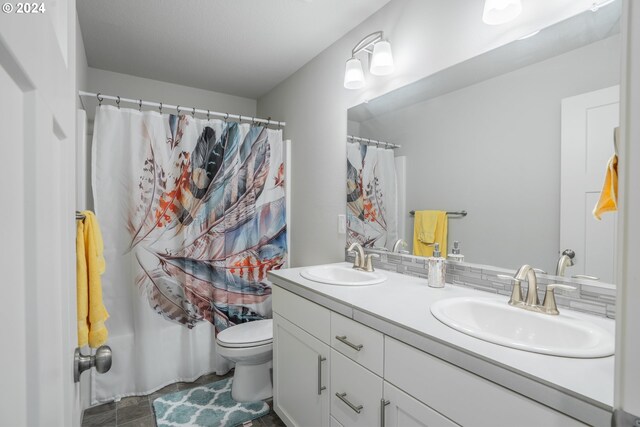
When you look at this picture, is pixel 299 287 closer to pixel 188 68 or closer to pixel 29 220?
pixel 29 220

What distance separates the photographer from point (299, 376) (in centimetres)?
161

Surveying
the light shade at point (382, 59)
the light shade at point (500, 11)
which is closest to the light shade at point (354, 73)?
the light shade at point (382, 59)

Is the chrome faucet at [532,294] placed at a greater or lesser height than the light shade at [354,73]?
lesser

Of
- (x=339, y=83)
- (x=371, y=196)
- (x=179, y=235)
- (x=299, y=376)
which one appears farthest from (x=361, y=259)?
(x=179, y=235)

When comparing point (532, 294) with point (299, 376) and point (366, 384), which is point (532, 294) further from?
point (299, 376)

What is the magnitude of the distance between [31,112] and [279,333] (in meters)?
1.66

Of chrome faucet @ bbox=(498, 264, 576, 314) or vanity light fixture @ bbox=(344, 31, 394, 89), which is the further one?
vanity light fixture @ bbox=(344, 31, 394, 89)

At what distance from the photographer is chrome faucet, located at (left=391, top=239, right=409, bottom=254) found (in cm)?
181

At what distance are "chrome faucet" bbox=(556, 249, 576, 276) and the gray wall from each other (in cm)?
2

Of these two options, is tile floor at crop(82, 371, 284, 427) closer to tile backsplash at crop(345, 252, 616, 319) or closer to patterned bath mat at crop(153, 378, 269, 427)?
patterned bath mat at crop(153, 378, 269, 427)

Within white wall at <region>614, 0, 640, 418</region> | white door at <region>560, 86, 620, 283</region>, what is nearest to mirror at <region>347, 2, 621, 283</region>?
white door at <region>560, 86, 620, 283</region>

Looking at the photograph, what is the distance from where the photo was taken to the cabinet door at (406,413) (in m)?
0.94

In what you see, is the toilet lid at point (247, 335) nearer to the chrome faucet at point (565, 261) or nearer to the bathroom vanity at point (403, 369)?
the bathroom vanity at point (403, 369)

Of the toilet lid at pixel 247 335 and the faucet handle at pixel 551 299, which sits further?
the toilet lid at pixel 247 335
